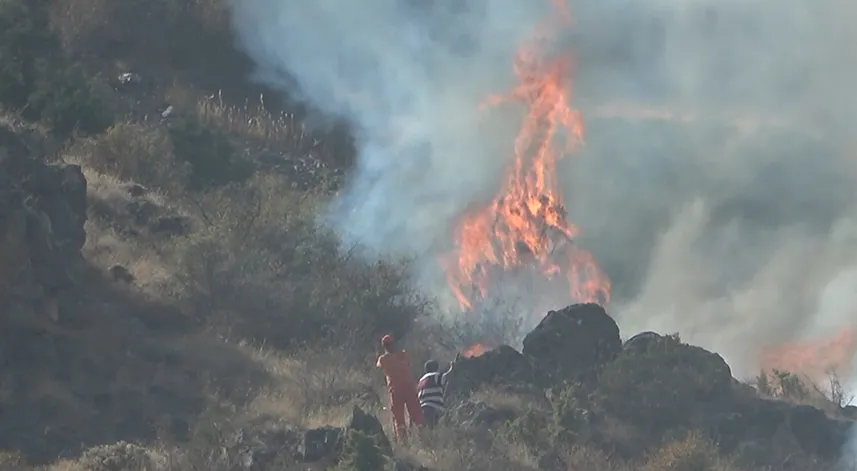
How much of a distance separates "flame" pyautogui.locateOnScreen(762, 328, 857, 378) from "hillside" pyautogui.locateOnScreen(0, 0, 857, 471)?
3.40 metres

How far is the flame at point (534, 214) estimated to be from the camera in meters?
31.1

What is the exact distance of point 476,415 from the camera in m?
20.3

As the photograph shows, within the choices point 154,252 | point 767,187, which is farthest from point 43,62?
point 767,187

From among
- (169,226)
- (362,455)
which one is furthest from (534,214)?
(362,455)

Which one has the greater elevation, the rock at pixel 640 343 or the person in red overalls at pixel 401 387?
the rock at pixel 640 343

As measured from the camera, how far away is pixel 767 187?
3922cm

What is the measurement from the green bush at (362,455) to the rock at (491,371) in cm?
513

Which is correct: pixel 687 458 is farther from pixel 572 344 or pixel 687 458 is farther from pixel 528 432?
pixel 572 344

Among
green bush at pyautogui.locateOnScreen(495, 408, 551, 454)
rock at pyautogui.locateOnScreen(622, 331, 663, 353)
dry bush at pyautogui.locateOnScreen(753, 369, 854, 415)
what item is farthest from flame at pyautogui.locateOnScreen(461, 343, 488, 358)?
green bush at pyautogui.locateOnScreen(495, 408, 551, 454)

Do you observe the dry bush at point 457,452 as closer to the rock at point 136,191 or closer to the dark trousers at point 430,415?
the dark trousers at point 430,415

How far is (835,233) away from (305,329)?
17505 millimetres

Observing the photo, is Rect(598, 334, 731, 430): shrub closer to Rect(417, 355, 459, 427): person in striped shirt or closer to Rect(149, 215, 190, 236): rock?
Rect(417, 355, 459, 427): person in striped shirt

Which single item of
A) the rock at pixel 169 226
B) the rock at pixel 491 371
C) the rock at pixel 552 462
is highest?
the rock at pixel 169 226

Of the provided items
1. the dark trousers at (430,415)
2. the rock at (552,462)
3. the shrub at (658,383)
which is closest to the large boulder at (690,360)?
the shrub at (658,383)
